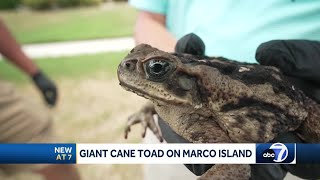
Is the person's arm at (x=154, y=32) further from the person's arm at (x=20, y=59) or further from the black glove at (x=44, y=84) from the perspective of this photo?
the black glove at (x=44, y=84)

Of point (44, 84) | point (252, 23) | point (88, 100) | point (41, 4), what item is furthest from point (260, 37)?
point (41, 4)

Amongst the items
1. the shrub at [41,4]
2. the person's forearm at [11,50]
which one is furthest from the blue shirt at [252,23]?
the shrub at [41,4]

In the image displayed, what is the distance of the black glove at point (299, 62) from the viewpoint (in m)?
0.77

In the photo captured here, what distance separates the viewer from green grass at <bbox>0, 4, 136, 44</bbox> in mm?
3274

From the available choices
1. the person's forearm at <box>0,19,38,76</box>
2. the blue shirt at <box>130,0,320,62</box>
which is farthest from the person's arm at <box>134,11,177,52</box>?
the person's forearm at <box>0,19,38,76</box>

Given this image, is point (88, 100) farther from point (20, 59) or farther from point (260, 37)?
point (260, 37)

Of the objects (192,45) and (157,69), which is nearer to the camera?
(157,69)

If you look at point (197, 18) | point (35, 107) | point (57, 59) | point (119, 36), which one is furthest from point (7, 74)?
point (197, 18)

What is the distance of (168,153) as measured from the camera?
0.63 meters

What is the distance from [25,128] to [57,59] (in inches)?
101

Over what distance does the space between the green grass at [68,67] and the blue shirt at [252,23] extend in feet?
8.11

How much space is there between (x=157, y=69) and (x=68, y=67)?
333cm

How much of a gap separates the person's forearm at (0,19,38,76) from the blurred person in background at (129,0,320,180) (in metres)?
0.70

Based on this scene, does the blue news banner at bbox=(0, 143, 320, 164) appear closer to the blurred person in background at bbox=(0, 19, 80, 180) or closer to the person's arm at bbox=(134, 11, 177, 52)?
the person's arm at bbox=(134, 11, 177, 52)
